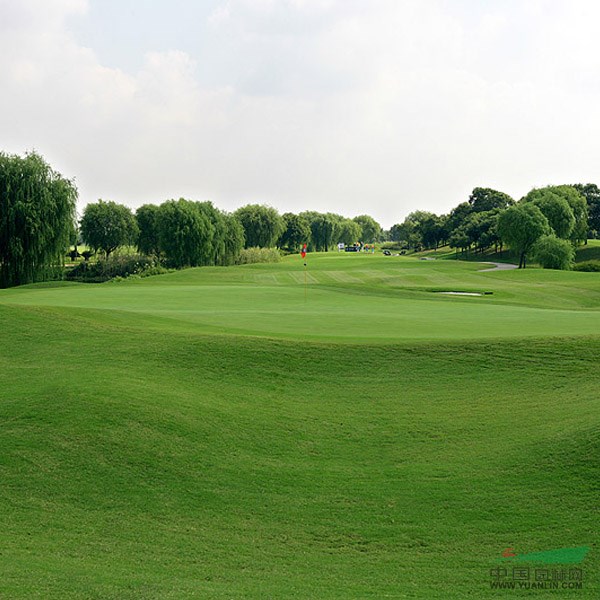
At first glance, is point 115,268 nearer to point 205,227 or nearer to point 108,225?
point 205,227

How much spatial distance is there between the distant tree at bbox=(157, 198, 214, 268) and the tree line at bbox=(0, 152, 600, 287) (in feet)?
0.45

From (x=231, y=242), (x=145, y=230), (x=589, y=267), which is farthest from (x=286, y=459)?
(x=145, y=230)

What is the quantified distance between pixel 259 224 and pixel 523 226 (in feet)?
182

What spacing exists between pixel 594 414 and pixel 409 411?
377cm

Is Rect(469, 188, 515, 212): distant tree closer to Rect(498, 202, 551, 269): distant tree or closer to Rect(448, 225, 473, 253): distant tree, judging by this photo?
Rect(448, 225, 473, 253): distant tree

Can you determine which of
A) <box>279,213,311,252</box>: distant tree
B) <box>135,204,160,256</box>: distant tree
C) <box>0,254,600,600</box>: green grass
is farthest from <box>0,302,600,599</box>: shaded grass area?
<box>279,213,311,252</box>: distant tree

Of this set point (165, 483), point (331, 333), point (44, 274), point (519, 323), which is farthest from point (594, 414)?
point (44, 274)

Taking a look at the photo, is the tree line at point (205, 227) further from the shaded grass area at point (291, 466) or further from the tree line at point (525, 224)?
the shaded grass area at point (291, 466)

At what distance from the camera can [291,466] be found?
1180cm

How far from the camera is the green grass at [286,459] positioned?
8.59 meters

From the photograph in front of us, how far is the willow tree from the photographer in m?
58.3

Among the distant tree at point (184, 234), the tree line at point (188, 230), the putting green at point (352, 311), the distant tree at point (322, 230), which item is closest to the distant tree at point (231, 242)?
the tree line at point (188, 230)

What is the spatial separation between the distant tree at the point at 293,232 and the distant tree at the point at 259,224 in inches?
870

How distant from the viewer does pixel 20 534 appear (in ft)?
30.5
